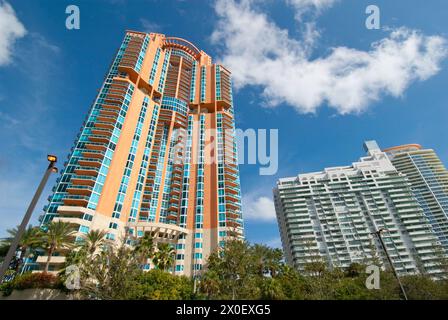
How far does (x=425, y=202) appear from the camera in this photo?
130 meters

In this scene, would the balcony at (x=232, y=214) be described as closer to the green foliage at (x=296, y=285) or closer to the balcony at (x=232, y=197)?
the balcony at (x=232, y=197)

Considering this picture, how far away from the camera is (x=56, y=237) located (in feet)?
123

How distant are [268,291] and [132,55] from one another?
75.8 metres

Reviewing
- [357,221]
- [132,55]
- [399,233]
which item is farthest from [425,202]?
[132,55]

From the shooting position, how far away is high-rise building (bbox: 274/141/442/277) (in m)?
96.4

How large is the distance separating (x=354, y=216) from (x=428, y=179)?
226 ft

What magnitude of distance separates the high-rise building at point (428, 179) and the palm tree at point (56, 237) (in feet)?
498

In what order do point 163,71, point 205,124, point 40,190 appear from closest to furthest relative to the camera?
1. point 40,190
2. point 205,124
3. point 163,71

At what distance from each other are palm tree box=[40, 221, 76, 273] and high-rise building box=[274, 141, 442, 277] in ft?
262

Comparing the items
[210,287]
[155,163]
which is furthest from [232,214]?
[155,163]

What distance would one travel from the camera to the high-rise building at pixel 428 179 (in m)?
122

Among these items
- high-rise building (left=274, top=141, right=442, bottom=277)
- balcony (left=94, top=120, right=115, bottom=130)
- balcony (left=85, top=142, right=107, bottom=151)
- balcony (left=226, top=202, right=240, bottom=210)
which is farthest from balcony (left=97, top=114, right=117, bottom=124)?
high-rise building (left=274, top=141, right=442, bottom=277)
